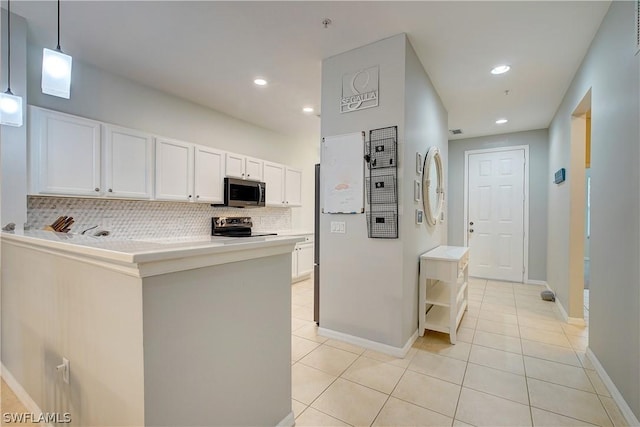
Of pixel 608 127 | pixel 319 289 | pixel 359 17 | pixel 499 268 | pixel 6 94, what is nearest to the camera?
pixel 6 94

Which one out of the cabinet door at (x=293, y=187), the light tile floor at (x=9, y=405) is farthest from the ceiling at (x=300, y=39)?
the light tile floor at (x=9, y=405)

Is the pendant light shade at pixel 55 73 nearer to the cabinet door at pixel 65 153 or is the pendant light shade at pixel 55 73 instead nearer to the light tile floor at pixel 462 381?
the cabinet door at pixel 65 153

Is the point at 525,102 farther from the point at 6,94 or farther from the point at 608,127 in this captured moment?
the point at 6,94

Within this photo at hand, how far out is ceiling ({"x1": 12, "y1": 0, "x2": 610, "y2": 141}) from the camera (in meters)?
2.12

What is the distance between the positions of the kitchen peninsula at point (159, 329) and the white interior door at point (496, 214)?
5006 millimetres

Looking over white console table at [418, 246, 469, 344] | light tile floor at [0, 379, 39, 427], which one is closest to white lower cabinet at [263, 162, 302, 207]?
white console table at [418, 246, 469, 344]

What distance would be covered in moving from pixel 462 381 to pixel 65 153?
12.7 ft

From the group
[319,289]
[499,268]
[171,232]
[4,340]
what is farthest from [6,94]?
[499,268]

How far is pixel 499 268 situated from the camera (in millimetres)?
5250

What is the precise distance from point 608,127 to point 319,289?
2.67 m

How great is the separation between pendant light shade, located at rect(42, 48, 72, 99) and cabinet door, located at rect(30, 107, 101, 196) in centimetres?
120

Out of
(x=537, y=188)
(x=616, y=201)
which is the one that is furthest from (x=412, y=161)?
(x=537, y=188)

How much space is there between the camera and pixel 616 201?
1893mm

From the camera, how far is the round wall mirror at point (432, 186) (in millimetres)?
3064
